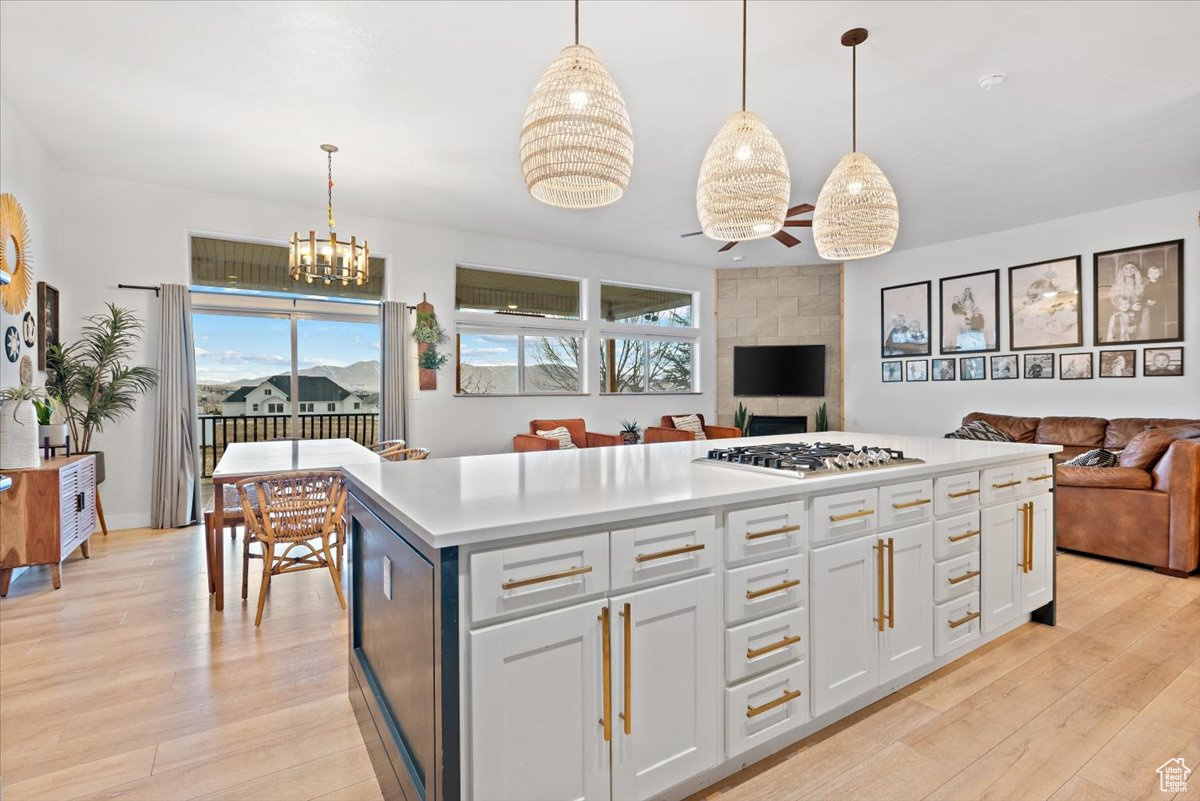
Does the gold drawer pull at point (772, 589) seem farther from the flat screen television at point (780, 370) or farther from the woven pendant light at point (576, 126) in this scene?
the flat screen television at point (780, 370)

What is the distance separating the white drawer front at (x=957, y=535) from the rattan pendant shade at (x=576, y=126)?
1.83 metres

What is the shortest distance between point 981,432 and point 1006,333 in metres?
1.55

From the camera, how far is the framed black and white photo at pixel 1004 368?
6258mm

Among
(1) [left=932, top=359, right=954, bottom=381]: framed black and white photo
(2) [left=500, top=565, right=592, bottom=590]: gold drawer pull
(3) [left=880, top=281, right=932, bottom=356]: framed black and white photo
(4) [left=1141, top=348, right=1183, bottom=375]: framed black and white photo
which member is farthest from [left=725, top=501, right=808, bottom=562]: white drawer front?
(3) [left=880, top=281, right=932, bottom=356]: framed black and white photo

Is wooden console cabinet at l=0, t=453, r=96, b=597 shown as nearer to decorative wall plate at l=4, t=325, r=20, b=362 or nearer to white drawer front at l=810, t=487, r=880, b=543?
decorative wall plate at l=4, t=325, r=20, b=362

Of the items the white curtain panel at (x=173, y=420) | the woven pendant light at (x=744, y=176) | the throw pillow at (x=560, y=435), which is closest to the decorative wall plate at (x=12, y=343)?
the white curtain panel at (x=173, y=420)

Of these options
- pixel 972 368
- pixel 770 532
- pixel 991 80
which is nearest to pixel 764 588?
pixel 770 532

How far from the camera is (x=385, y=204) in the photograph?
17.9 ft

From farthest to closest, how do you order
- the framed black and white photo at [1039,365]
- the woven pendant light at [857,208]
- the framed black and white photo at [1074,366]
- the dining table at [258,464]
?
the framed black and white photo at [1039,365]
the framed black and white photo at [1074,366]
the dining table at [258,464]
the woven pendant light at [857,208]

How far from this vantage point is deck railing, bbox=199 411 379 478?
5.52 meters

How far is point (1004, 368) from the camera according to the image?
6336 mm

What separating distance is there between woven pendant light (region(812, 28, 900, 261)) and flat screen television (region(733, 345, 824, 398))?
556 cm

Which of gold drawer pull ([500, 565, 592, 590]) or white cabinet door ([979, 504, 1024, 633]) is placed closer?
gold drawer pull ([500, 565, 592, 590])

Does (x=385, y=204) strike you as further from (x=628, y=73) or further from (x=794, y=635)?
(x=794, y=635)
